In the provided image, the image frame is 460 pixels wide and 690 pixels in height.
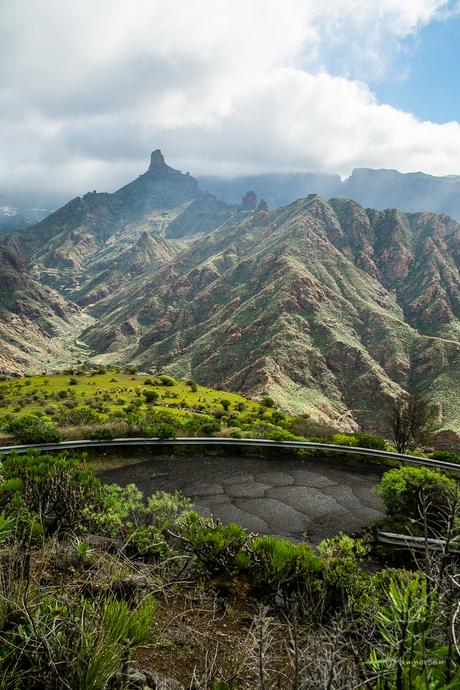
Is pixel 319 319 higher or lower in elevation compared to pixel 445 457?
higher

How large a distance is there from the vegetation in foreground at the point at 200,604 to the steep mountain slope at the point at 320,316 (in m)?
52.0

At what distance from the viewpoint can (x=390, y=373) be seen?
7625 cm

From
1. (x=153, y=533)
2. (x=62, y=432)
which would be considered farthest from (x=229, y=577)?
(x=62, y=432)

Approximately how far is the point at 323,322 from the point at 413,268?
60.9 metres

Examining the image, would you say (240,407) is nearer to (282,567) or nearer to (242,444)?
(242,444)

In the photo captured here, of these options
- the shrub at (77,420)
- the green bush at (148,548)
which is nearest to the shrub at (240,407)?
the shrub at (77,420)

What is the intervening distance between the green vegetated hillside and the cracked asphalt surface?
43372 millimetres

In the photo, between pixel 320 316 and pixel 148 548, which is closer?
pixel 148 548

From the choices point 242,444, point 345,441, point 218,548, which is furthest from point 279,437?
point 218,548

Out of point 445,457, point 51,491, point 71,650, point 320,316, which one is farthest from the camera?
point 320,316

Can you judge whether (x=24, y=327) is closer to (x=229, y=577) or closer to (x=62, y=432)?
(x=62, y=432)

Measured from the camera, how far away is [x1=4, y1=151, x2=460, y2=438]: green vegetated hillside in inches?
2702

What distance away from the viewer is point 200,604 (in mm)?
3547

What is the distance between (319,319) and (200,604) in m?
86.0
